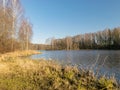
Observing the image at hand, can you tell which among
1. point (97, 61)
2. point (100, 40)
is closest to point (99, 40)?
point (100, 40)

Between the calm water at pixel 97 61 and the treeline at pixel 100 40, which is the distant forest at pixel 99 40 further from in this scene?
the calm water at pixel 97 61

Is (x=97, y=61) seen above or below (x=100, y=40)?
Answer: below

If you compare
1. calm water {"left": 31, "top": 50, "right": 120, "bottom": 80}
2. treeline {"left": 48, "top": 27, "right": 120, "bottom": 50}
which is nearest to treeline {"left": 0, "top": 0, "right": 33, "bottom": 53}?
calm water {"left": 31, "top": 50, "right": 120, "bottom": 80}

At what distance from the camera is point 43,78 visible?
9008mm

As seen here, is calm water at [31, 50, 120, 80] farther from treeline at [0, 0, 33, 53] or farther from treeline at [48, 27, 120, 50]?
treeline at [48, 27, 120, 50]

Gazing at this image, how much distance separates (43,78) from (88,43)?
329 feet

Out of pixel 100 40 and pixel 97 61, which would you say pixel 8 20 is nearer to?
pixel 97 61

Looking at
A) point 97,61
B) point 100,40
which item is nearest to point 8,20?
point 97,61

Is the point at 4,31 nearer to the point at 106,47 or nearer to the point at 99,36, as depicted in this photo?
the point at 106,47

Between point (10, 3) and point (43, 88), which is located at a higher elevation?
point (10, 3)

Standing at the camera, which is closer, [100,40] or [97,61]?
[97,61]

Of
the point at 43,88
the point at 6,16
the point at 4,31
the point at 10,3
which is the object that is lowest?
the point at 43,88

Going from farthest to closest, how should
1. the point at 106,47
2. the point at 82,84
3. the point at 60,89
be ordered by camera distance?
1. the point at 106,47
2. the point at 82,84
3. the point at 60,89

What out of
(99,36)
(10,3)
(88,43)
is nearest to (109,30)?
(99,36)
